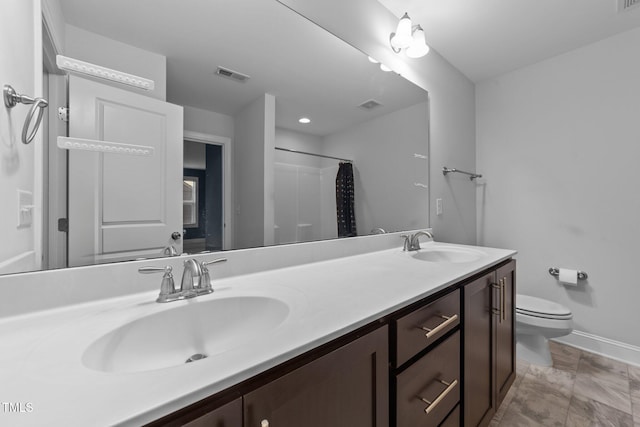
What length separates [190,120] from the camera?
93cm

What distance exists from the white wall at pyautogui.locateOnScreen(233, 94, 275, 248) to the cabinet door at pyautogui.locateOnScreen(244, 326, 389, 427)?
2.01 feet

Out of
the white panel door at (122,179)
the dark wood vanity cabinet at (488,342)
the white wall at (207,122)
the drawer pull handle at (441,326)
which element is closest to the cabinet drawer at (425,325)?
the drawer pull handle at (441,326)

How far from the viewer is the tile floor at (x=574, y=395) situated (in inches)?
53.1

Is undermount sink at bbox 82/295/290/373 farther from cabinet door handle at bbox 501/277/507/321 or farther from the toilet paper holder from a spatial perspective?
the toilet paper holder

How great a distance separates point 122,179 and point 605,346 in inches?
121

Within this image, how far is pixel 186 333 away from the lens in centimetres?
71

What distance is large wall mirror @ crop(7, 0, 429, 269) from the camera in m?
0.75

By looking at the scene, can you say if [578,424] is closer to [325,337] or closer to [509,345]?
[509,345]

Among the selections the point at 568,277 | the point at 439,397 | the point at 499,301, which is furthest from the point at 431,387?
the point at 568,277

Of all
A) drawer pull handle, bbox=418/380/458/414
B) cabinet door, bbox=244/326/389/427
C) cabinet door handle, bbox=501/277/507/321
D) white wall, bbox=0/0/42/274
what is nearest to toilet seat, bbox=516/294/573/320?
cabinet door handle, bbox=501/277/507/321

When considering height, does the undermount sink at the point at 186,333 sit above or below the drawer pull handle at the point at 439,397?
above

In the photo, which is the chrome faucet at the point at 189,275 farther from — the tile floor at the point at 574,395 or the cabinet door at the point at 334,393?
the tile floor at the point at 574,395

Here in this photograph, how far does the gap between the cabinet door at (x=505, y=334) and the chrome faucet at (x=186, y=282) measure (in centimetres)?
129

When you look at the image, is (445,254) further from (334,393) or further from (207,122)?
(207,122)
